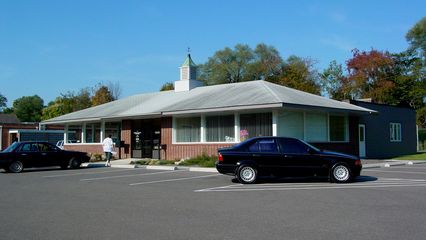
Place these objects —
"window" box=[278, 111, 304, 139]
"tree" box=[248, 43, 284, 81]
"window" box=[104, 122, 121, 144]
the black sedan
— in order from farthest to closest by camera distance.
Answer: "tree" box=[248, 43, 284, 81] → "window" box=[104, 122, 121, 144] → "window" box=[278, 111, 304, 139] → the black sedan

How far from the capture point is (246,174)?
1558cm

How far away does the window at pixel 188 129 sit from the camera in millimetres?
26234

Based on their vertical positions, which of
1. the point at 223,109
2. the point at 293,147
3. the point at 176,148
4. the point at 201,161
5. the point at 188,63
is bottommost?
the point at 201,161

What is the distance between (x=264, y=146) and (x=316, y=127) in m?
10.1

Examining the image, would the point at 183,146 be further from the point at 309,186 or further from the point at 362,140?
the point at 309,186

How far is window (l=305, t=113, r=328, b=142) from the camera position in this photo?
24.7 m

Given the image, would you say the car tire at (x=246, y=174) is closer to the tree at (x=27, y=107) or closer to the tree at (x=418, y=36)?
the tree at (x=418, y=36)

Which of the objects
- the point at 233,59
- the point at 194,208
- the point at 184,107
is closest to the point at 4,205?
the point at 194,208

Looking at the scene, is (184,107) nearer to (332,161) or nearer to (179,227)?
(332,161)

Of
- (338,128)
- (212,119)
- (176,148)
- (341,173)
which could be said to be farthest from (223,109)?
(341,173)

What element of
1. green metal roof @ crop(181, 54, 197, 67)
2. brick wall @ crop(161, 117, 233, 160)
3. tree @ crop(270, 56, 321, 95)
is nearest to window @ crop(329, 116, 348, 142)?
brick wall @ crop(161, 117, 233, 160)

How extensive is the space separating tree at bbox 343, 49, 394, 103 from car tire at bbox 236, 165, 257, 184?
144ft

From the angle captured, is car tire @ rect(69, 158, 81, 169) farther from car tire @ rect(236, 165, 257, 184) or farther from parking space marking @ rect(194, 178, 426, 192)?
parking space marking @ rect(194, 178, 426, 192)

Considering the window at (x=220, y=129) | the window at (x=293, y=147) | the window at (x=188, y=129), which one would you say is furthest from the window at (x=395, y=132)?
the window at (x=293, y=147)
